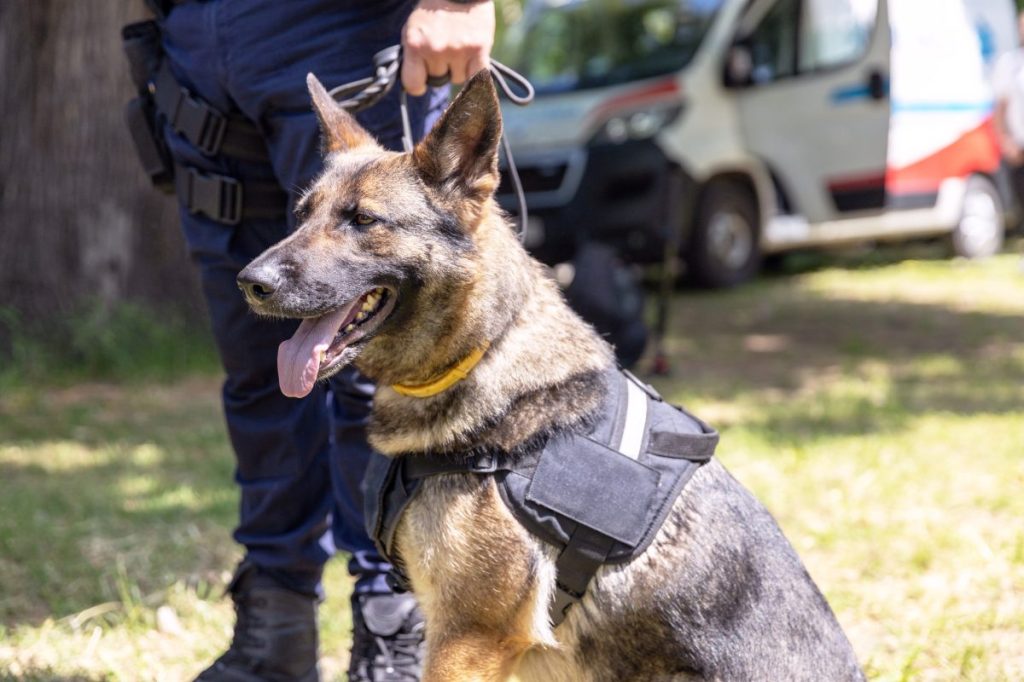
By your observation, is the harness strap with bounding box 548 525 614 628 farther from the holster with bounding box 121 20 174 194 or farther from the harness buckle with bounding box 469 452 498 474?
the holster with bounding box 121 20 174 194

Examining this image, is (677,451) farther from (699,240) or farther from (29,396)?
(699,240)

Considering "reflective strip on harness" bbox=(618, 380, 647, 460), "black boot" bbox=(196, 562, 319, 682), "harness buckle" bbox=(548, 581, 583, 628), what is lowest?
"black boot" bbox=(196, 562, 319, 682)

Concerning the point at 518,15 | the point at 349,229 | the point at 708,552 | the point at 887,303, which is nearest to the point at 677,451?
the point at 708,552

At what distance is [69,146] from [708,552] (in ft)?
18.8

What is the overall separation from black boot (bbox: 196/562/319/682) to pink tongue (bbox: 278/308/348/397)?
911mm

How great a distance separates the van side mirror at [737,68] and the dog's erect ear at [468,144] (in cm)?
799

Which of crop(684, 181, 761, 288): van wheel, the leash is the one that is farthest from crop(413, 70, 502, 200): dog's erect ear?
crop(684, 181, 761, 288): van wheel

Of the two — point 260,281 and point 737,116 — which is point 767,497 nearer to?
point 260,281

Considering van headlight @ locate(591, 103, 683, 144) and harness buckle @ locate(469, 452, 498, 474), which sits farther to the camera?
van headlight @ locate(591, 103, 683, 144)

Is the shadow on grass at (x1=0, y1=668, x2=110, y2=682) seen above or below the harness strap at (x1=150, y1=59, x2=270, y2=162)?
below

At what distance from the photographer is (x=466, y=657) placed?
229cm

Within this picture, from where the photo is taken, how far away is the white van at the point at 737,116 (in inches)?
368

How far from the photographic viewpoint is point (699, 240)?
1011 centimetres

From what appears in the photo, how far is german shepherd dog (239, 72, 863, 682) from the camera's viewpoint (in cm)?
228
